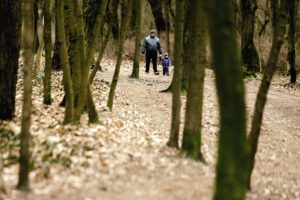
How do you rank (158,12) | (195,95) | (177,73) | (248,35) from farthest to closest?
(158,12) → (248,35) → (177,73) → (195,95)

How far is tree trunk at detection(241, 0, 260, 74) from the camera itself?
894 inches

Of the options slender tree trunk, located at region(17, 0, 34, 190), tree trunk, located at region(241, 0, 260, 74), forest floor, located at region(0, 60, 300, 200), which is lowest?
forest floor, located at region(0, 60, 300, 200)

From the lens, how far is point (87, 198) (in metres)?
5.47

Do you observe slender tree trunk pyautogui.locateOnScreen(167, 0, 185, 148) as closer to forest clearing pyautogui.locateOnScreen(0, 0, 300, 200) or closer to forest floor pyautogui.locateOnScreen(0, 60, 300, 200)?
forest clearing pyautogui.locateOnScreen(0, 0, 300, 200)

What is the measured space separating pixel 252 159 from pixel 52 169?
9.79ft

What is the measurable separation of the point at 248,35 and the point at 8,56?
16016 millimetres

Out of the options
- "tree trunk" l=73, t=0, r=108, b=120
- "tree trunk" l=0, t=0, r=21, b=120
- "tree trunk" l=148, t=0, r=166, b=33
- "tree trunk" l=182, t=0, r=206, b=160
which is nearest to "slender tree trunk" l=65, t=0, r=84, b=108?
"tree trunk" l=73, t=0, r=108, b=120

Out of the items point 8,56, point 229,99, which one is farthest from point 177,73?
point 229,99

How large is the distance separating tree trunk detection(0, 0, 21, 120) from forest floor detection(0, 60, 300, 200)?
35 cm

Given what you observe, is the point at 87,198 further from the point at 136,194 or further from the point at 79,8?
the point at 79,8

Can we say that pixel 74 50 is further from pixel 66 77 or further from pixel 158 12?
pixel 158 12

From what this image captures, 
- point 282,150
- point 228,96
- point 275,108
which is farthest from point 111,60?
point 228,96

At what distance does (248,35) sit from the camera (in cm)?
2284

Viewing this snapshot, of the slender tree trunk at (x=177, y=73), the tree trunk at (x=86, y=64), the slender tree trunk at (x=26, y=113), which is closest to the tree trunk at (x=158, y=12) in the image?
the tree trunk at (x=86, y=64)
